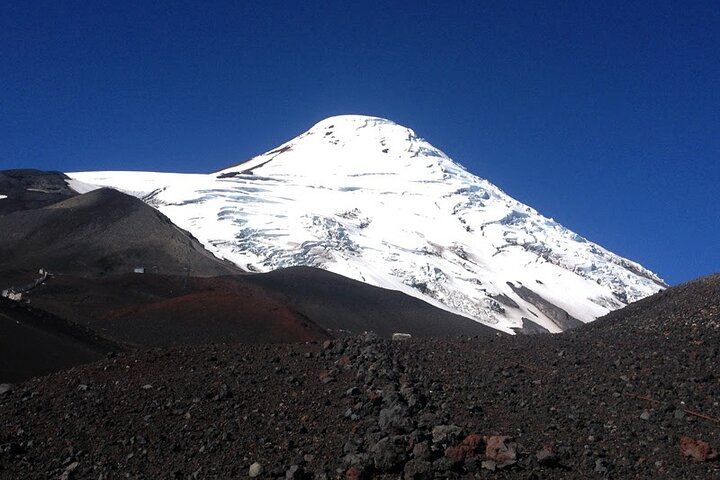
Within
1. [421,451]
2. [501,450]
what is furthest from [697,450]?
[421,451]

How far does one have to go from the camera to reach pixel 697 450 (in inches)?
275

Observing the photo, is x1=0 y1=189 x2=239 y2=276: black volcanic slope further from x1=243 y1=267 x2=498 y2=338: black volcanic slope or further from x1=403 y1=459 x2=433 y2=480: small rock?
x1=403 y1=459 x2=433 y2=480: small rock

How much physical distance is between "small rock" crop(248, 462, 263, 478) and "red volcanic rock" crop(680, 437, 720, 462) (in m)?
3.92

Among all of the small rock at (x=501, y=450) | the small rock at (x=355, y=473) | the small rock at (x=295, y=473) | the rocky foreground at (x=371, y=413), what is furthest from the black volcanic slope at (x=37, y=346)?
the small rock at (x=501, y=450)

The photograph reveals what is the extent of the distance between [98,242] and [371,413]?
4703 centimetres

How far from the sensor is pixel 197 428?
7.78m

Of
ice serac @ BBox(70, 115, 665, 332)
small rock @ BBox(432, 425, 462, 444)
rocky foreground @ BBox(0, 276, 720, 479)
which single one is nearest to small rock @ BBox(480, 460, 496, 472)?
rocky foreground @ BBox(0, 276, 720, 479)

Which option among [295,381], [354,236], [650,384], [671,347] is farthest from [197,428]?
[354,236]

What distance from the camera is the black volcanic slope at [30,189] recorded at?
2662 inches

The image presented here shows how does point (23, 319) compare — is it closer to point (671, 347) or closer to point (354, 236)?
point (671, 347)

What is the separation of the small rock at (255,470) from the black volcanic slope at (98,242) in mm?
39572

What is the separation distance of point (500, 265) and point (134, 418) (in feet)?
267

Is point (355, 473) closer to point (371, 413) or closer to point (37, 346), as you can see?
point (371, 413)

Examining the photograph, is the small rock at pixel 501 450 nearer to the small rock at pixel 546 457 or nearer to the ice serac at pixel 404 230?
the small rock at pixel 546 457
